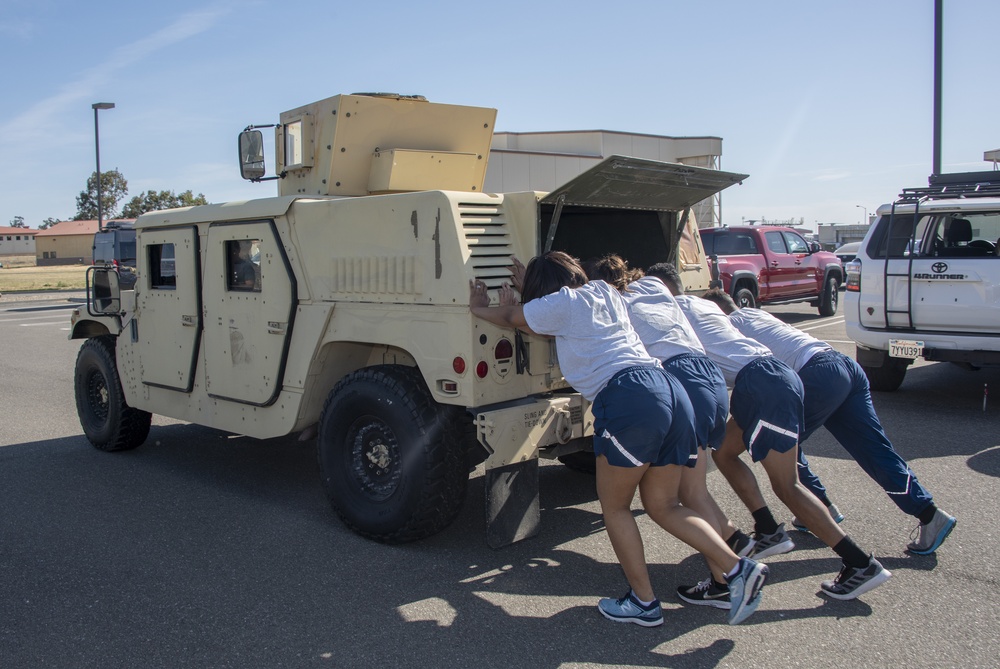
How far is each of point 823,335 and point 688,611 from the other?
11099mm

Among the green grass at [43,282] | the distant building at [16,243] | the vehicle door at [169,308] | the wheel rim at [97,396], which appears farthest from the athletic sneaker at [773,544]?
the distant building at [16,243]

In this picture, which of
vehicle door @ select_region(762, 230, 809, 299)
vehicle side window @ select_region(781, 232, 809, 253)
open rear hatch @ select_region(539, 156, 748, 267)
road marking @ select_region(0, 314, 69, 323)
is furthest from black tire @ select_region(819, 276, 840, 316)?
road marking @ select_region(0, 314, 69, 323)

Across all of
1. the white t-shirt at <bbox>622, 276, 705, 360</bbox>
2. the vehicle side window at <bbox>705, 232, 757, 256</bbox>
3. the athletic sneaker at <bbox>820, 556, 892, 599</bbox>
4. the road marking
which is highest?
the vehicle side window at <bbox>705, 232, 757, 256</bbox>

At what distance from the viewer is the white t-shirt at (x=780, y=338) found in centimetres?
448

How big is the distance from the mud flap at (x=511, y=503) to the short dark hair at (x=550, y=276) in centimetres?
96

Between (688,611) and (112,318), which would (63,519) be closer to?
(112,318)

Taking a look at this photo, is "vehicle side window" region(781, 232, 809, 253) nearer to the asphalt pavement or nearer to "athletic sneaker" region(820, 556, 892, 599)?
the asphalt pavement

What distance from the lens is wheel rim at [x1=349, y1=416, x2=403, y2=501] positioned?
4.74 meters

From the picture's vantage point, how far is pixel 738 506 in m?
5.44

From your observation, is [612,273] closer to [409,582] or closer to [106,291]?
[409,582]

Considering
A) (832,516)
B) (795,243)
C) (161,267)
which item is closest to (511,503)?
(832,516)

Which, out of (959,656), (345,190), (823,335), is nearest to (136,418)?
(345,190)

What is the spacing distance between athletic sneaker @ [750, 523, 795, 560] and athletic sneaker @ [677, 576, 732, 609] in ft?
2.26

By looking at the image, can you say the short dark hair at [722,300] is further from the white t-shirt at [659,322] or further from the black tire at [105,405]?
the black tire at [105,405]
